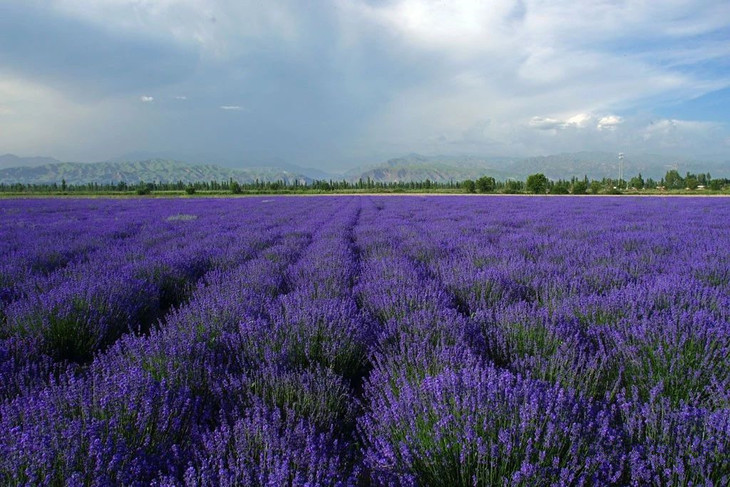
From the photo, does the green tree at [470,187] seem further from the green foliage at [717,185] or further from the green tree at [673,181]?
the green tree at [673,181]

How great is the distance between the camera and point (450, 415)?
140 cm

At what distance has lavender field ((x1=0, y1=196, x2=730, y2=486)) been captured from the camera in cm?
128

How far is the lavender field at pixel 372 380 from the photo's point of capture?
4.20 ft

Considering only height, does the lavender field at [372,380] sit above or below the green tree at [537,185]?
below

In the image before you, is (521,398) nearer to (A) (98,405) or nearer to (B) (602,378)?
(B) (602,378)

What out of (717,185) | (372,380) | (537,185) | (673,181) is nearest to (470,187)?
(537,185)

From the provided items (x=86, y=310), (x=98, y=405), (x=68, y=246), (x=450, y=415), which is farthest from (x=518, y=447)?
(x=68, y=246)

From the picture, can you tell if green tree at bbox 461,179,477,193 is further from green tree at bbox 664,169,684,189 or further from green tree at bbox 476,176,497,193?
green tree at bbox 664,169,684,189

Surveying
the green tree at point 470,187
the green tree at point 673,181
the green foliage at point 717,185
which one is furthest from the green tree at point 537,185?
the green tree at point 673,181

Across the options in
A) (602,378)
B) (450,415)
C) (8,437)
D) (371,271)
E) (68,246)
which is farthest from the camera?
(68,246)

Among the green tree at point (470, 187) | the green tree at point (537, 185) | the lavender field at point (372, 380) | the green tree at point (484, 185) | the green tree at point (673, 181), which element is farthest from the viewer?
the green tree at point (673, 181)

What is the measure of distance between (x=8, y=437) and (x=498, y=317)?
252cm

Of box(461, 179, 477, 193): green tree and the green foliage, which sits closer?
Result: the green foliage

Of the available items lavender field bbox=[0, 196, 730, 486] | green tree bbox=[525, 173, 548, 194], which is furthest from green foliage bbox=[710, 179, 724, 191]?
lavender field bbox=[0, 196, 730, 486]
